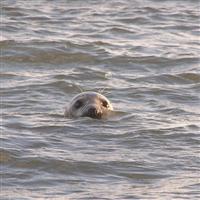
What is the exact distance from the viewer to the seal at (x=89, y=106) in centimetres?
1159

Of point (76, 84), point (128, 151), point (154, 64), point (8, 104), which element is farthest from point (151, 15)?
point (128, 151)

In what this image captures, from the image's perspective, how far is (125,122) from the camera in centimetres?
1132

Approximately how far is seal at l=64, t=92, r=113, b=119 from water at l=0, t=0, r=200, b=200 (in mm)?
177

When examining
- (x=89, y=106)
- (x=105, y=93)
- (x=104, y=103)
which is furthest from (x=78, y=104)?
(x=105, y=93)

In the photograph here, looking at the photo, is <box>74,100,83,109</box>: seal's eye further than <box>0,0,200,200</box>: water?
Yes

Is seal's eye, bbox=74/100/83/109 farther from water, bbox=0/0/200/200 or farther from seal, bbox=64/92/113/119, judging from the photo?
water, bbox=0/0/200/200

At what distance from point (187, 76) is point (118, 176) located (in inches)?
202

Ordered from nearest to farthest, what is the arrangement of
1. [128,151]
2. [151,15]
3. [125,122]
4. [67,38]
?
[128,151]
[125,122]
[67,38]
[151,15]

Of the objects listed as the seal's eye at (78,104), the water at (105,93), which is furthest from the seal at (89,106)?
the water at (105,93)

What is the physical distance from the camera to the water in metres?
8.72

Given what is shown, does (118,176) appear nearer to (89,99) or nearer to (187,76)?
(89,99)

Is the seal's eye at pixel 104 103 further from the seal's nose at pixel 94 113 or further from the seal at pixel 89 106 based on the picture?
the seal's nose at pixel 94 113

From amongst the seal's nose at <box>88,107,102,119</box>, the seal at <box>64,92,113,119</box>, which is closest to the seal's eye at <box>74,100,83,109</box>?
the seal at <box>64,92,113,119</box>

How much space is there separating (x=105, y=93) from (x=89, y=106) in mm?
1293
